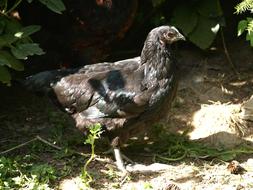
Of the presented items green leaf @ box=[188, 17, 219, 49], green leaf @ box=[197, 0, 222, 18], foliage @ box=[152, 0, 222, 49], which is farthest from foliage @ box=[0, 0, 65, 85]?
green leaf @ box=[197, 0, 222, 18]

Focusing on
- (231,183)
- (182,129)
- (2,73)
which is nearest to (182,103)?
(182,129)

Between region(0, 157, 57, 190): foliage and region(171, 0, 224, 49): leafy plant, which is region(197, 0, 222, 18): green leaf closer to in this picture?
region(171, 0, 224, 49): leafy plant

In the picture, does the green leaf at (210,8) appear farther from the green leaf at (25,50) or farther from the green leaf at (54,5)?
the green leaf at (25,50)

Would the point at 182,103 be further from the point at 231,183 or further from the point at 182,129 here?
the point at 231,183

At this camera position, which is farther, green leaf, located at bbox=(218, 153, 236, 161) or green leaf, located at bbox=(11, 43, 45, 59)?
green leaf, located at bbox=(218, 153, 236, 161)

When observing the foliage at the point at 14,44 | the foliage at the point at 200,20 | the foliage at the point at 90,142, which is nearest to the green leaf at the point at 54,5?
the foliage at the point at 14,44

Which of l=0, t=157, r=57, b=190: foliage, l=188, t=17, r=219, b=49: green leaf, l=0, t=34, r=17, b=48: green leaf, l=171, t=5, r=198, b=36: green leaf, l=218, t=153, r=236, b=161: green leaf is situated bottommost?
l=218, t=153, r=236, b=161: green leaf

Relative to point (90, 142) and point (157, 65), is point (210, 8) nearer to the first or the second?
point (157, 65)
